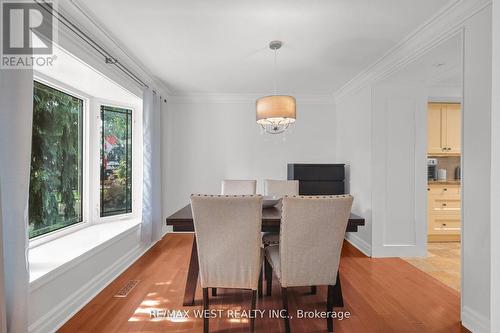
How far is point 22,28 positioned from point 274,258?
235cm

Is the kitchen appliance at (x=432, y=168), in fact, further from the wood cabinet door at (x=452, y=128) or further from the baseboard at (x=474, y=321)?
Result: the baseboard at (x=474, y=321)

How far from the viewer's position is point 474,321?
6.40 feet

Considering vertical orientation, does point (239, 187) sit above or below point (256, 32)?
below

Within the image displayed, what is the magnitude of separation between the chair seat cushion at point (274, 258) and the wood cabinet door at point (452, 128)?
12.6 ft

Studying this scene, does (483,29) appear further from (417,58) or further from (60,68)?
(60,68)

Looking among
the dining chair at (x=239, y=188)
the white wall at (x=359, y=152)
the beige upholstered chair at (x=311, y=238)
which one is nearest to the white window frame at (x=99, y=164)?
the dining chair at (x=239, y=188)

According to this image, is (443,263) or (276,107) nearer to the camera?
(276,107)

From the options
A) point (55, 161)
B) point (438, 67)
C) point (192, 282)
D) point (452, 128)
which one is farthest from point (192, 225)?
point (452, 128)

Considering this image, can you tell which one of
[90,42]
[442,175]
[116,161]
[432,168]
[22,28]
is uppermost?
[90,42]

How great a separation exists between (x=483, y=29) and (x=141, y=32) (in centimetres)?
281

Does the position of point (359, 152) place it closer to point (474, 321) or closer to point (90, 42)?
point (474, 321)

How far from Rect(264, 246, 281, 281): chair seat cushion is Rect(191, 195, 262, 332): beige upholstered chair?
0.67 ft

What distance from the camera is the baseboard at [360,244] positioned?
11.8ft

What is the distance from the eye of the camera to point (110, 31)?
8.14 ft
